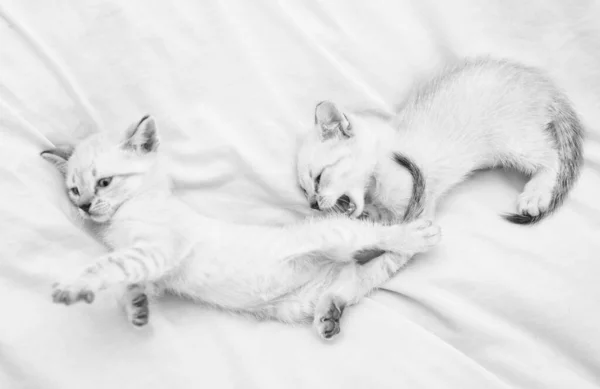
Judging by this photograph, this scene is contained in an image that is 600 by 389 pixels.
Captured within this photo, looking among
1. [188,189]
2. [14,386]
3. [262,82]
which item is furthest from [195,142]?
[14,386]

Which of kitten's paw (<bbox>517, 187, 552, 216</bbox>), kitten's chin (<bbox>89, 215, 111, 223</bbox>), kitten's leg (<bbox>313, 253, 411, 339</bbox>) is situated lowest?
kitten's paw (<bbox>517, 187, 552, 216</bbox>)

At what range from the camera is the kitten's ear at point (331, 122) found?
125 cm

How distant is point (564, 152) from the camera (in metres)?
1.22

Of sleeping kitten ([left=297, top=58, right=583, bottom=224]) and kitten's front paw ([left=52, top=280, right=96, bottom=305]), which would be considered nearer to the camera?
kitten's front paw ([left=52, top=280, right=96, bottom=305])

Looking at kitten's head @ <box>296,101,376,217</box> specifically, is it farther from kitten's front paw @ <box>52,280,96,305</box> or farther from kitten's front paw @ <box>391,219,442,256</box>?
kitten's front paw @ <box>52,280,96,305</box>

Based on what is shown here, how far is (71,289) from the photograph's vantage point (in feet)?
2.77

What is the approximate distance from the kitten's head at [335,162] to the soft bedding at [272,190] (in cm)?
4

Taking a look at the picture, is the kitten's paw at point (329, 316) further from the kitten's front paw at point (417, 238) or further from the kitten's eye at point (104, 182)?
the kitten's eye at point (104, 182)

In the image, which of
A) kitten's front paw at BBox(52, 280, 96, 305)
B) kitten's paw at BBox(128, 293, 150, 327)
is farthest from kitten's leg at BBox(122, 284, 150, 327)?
kitten's front paw at BBox(52, 280, 96, 305)

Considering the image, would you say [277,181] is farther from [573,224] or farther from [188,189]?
[573,224]

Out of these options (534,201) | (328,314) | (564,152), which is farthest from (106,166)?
(564,152)

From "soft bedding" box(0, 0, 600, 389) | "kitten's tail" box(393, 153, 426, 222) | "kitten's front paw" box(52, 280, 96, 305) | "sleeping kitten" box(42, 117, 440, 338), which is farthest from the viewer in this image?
"kitten's tail" box(393, 153, 426, 222)

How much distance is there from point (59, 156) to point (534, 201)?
1117 millimetres

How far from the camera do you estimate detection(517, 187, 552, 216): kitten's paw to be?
1152mm
